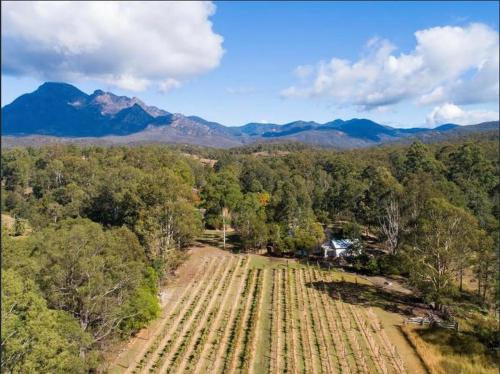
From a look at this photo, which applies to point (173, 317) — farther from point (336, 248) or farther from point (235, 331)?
point (336, 248)

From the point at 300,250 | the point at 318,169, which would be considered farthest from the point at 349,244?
the point at 318,169

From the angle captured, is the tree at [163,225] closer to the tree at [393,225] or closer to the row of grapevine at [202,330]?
the row of grapevine at [202,330]

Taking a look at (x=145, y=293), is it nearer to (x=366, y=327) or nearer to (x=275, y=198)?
(x=366, y=327)

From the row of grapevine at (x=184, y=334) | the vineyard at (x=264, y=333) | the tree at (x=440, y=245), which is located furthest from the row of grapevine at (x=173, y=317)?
the tree at (x=440, y=245)

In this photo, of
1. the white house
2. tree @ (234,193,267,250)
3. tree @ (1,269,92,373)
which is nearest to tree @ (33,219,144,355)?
tree @ (1,269,92,373)

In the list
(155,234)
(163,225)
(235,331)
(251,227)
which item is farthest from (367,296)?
(163,225)
